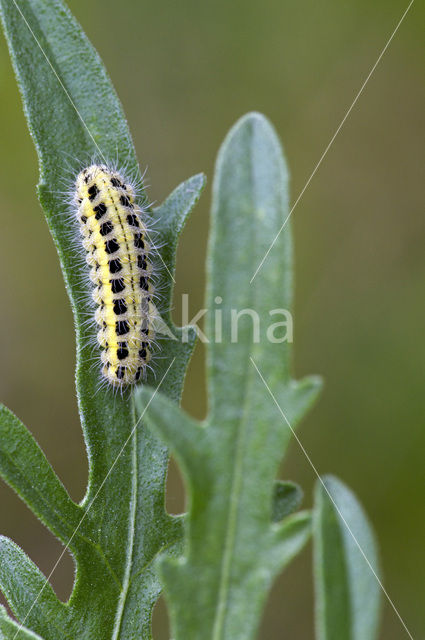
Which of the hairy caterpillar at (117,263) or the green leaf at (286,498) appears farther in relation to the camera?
the hairy caterpillar at (117,263)

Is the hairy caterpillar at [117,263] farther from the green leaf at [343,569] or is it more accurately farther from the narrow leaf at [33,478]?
the green leaf at [343,569]

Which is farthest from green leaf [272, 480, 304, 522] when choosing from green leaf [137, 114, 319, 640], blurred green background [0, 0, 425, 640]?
blurred green background [0, 0, 425, 640]

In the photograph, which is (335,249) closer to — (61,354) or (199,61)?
(199,61)

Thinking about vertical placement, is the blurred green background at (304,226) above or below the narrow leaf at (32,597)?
above

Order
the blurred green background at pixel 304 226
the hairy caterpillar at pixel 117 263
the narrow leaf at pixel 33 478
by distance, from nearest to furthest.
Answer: the narrow leaf at pixel 33 478 < the hairy caterpillar at pixel 117 263 < the blurred green background at pixel 304 226

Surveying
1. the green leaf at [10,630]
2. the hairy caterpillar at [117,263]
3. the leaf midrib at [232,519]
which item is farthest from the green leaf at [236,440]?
the hairy caterpillar at [117,263]

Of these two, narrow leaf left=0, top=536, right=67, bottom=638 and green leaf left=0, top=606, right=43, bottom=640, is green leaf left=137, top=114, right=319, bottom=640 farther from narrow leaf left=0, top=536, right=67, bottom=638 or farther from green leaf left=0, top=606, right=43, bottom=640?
narrow leaf left=0, top=536, right=67, bottom=638

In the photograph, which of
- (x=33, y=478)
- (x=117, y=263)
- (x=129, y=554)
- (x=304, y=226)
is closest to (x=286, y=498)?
(x=129, y=554)
